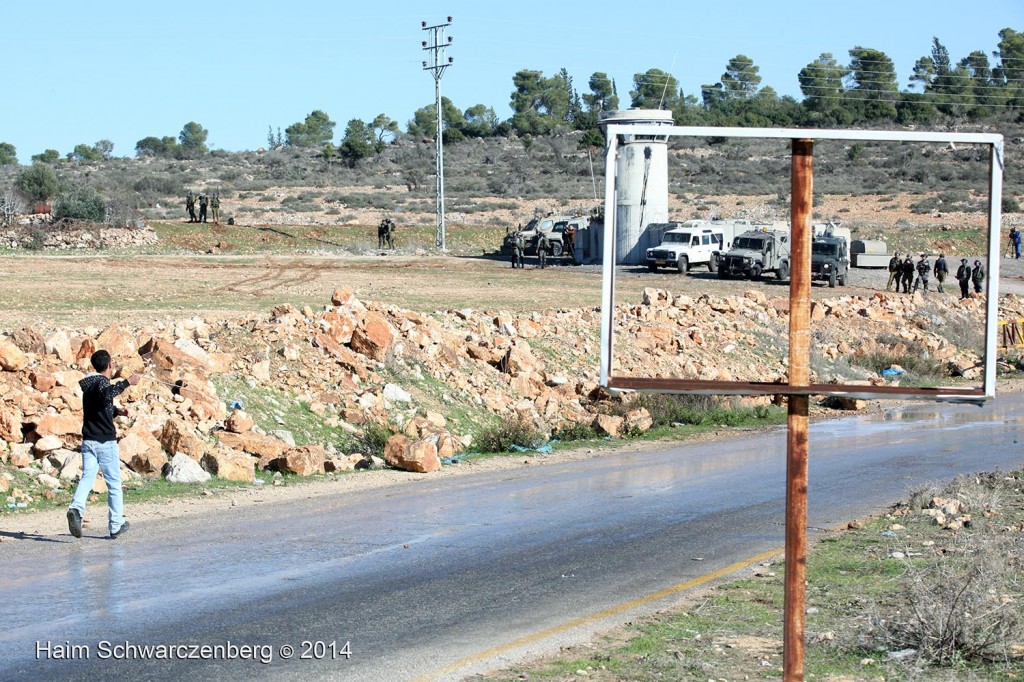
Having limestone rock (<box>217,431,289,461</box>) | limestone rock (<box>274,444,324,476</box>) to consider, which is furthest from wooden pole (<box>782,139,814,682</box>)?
limestone rock (<box>217,431,289,461</box>)

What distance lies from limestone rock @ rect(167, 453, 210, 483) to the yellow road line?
6.38 meters

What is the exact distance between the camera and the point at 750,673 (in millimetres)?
7000

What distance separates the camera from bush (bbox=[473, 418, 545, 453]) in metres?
17.6

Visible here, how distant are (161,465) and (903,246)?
188ft

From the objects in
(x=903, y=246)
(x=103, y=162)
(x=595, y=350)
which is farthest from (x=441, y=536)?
(x=103, y=162)

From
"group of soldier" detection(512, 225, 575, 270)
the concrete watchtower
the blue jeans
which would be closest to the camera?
the blue jeans

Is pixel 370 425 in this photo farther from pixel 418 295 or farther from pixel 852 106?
pixel 852 106

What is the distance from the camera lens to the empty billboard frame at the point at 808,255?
4.77 metres

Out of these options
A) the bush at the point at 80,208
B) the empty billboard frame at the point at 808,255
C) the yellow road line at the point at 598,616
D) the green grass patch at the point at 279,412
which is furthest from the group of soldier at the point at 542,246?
the empty billboard frame at the point at 808,255

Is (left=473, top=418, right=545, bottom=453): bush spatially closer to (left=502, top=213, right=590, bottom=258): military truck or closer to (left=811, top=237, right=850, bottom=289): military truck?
(left=811, top=237, right=850, bottom=289): military truck

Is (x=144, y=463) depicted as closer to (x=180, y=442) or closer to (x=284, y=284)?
(x=180, y=442)

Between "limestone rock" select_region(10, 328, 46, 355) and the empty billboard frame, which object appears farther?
"limestone rock" select_region(10, 328, 46, 355)

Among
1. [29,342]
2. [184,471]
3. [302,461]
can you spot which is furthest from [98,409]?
[29,342]

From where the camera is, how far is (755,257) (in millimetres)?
46594
